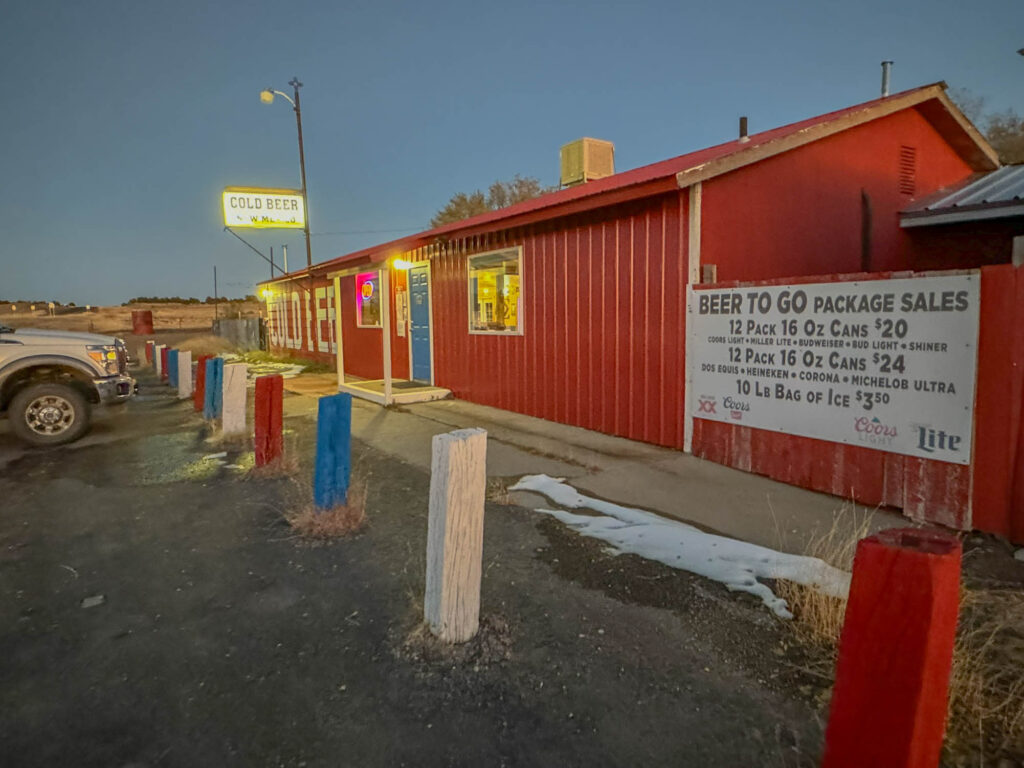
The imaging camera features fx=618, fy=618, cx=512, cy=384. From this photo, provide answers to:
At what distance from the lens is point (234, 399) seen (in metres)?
7.91

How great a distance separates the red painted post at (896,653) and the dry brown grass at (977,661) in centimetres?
78

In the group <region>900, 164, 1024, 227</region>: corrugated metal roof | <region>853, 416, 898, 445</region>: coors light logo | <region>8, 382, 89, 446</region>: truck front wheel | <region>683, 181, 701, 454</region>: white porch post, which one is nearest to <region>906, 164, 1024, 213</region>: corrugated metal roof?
<region>900, 164, 1024, 227</region>: corrugated metal roof

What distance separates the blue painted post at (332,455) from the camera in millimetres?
4734

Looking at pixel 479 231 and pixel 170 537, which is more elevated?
pixel 479 231

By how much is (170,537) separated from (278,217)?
2216 cm

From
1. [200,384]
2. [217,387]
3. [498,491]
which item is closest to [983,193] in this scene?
[498,491]

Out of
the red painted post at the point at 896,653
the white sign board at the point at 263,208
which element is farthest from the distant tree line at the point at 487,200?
the red painted post at the point at 896,653

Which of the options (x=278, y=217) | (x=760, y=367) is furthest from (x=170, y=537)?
(x=278, y=217)

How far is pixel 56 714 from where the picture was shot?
259 centimetres

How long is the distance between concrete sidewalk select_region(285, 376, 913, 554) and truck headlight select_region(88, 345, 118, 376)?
329 cm

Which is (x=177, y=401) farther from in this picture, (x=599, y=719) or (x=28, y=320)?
(x=28, y=320)

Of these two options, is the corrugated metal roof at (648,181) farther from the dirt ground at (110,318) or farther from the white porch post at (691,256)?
the dirt ground at (110,318)

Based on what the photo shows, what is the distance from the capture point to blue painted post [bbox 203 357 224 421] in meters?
9.29

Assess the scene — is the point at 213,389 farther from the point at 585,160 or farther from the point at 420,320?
the point at 585,160
